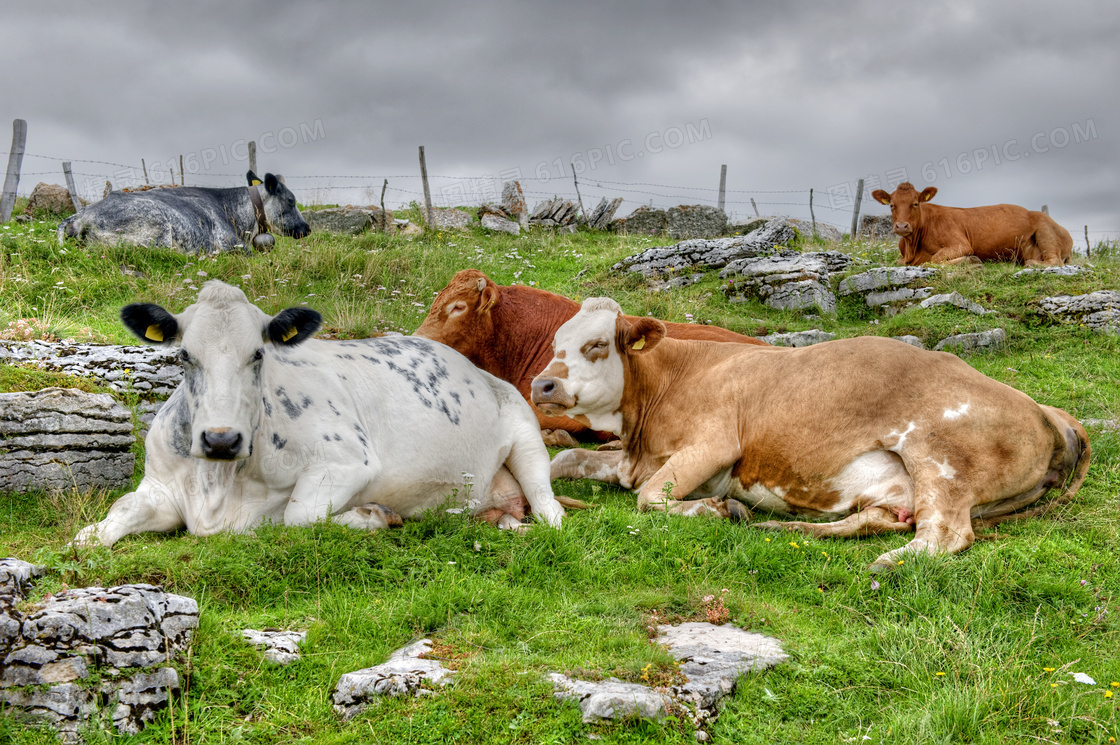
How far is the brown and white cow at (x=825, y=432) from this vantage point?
616 centimetres

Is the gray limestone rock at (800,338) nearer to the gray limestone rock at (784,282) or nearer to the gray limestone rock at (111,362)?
the gray limestone rock at (784,282)

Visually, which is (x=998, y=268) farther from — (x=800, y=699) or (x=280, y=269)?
(x=800, y=699)

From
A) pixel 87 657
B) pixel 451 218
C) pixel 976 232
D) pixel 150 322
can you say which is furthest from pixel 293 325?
pixel 451 218

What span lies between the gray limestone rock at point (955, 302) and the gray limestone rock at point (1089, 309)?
87cm

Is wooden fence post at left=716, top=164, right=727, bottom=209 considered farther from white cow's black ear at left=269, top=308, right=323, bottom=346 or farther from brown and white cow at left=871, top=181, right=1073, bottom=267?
white cow's black ear at left=269, top=308, right=323, bottom=346

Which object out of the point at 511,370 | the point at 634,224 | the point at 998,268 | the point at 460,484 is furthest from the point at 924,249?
the point at 460,484

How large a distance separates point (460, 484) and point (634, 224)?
843 inches

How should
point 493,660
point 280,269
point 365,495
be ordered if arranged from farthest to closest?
point 280,269
point 365,495
point 493,660

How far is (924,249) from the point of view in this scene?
61.1 ft

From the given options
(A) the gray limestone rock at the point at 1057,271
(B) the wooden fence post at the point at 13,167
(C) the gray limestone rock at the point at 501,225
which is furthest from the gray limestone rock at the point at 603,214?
(B) the wooden fence post at the point at 13,167

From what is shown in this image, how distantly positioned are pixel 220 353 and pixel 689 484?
361cm

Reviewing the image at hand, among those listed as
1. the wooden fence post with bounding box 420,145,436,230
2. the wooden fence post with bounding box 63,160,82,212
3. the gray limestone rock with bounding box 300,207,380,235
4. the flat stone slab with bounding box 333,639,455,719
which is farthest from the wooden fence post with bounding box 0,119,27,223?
the flat stone slab with bounding box 333,639,455,719

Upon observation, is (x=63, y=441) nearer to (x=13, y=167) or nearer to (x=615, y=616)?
(x=615, y=616)

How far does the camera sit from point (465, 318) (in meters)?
9.66
